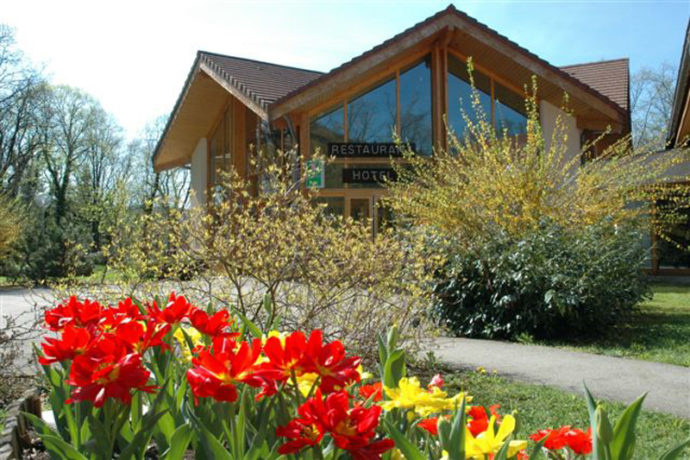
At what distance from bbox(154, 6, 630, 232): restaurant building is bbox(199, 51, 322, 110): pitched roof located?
48 millimetres

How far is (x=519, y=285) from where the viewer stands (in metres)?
7.83

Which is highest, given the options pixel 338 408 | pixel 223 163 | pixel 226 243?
pixel 223 163

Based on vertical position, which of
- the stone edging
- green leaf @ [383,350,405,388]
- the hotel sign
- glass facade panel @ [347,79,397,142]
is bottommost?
the stone edging

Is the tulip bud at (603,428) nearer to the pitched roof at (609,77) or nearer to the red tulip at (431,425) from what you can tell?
the red tulip at (431,425)

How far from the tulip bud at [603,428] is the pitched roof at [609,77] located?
1742cm

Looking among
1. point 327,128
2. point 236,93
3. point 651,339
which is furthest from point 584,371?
point 236,93

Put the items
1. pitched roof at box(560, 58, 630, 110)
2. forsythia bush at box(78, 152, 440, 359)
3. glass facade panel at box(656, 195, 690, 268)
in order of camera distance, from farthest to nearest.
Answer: pitched roof at box(560, 58, 630, 110), glass facade panel at box(656, 195, 690, 268), forsythia bush at box(78, 152, 440, 359)

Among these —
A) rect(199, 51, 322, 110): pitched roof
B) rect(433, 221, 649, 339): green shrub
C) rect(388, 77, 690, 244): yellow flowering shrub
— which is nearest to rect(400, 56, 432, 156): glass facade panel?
rect(199, 51, 322, 110): pitched roof

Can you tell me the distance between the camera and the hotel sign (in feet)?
52.3

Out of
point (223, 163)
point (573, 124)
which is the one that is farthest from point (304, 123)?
point (573, 124)

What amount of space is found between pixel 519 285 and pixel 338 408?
689 cm

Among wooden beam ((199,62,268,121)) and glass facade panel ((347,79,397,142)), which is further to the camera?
glass facade panel ((347,79,397,142))

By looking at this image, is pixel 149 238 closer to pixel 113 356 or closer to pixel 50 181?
pixel 113 356

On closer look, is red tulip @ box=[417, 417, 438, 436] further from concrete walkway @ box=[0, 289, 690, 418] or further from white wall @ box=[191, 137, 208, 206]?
white wall @ box=[191, 137, 208, 206]
